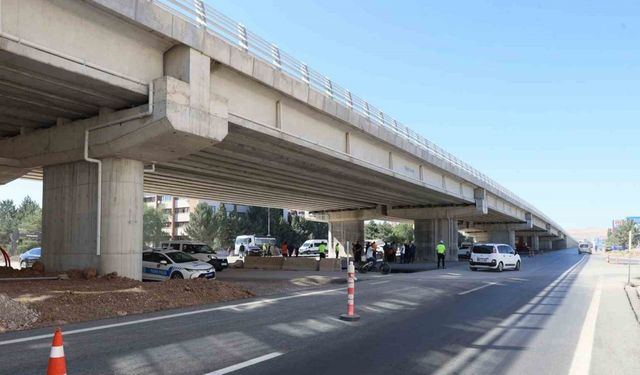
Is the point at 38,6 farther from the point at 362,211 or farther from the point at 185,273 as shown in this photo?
the point at 362,211

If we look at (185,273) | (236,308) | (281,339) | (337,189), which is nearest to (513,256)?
(337,189)

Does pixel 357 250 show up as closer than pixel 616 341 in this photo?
No

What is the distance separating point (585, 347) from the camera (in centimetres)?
832

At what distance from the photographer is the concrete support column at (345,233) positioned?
55938 millimetres

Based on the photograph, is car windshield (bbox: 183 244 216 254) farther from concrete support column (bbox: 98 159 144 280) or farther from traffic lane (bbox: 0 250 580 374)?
traffic lane (bbox: 0 250 580 374)

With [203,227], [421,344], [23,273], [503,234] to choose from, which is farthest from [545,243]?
[421,344]

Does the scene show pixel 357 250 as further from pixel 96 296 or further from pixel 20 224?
pixel 20 224

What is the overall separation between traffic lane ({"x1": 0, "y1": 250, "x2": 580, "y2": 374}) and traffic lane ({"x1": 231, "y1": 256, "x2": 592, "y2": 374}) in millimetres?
521

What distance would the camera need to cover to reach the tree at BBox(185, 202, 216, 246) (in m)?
79.1

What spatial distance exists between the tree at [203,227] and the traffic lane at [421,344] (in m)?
68.8

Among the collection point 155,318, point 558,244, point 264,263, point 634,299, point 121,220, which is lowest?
point 558,244

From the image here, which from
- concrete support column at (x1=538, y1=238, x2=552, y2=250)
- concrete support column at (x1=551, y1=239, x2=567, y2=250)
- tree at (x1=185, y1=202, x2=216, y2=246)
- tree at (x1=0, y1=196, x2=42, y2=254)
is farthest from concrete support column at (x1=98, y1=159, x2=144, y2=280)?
concrete support column at (x1=551, y1=239, x2=567, y2=250)

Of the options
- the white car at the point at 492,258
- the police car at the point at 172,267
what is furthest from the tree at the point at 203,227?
the police car at the point at 172,267

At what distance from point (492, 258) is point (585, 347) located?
2241cm
